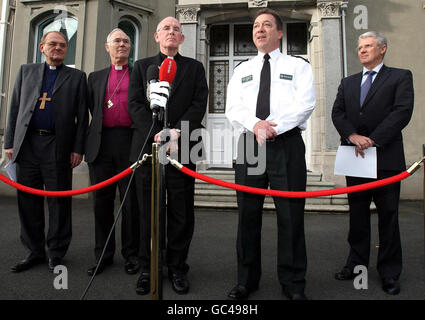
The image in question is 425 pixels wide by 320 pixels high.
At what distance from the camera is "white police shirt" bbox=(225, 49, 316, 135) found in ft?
7.75

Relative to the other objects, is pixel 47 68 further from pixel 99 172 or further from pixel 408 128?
pixel 408 128

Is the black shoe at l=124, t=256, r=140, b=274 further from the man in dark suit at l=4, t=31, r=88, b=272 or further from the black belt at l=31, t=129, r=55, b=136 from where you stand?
the black belt at l=31, t=129, r=55, b=136

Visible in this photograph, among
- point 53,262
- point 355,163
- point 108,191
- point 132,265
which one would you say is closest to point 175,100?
point 108,191

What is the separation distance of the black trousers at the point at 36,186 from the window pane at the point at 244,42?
6.16 m

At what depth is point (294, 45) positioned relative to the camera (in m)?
8.02

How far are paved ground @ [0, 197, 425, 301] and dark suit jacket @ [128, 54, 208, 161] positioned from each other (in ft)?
3.83

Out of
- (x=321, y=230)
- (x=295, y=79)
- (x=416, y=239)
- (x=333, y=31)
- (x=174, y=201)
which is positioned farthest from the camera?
(x=333, y=31)

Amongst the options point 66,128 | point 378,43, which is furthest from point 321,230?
point 66,128

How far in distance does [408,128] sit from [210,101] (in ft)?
15.8

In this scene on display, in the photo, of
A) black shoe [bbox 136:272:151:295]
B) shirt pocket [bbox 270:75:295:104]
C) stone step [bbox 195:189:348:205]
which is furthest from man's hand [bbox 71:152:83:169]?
stone step [bbox 195:189:348:205]

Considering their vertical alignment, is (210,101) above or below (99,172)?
above

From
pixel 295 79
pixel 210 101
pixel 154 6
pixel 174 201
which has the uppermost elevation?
pixel 154 6

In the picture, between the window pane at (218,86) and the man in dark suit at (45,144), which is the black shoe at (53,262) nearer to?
the man in dark suit at (45,144)

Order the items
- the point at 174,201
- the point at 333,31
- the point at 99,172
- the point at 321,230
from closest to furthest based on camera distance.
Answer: the point at 174,201 < the point at 99,172 < the point at 321,230 < the point at 333,31
